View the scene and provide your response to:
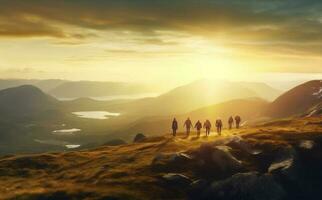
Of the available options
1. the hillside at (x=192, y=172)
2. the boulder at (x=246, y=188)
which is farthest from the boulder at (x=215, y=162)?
the boulder at (x=246, y=188)

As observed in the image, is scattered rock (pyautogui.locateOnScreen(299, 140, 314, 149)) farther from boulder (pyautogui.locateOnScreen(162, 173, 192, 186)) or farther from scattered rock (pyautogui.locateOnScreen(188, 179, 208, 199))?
boulder (pyautogui.locateOnScreen(162, 173, 192, 186))

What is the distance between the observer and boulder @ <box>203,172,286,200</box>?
8388 centimetres

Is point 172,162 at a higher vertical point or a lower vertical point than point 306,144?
lower

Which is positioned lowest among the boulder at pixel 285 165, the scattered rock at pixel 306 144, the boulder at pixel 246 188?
the boulder at pixel 246 188

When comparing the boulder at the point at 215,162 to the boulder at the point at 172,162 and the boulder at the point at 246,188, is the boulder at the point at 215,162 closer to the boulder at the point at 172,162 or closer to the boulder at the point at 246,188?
the boulder at the point at 172,162

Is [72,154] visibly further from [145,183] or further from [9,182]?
[145,183]

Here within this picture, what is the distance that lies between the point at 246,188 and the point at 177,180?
45.4 ft

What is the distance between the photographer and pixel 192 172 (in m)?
93.3

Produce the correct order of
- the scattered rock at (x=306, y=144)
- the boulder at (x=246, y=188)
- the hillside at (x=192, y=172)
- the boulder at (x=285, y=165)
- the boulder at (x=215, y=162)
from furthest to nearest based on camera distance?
the scattered rock at (x=306, y=144), the boulder at (x=215, y=162), the boulder at (x=285, y=165), the hillside at (x=192, y=172), the boulder at (x=246, y=188)

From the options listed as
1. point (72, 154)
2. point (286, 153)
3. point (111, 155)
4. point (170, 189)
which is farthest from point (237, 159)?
point (72, 154)

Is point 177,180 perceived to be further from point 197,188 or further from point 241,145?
point 241,145

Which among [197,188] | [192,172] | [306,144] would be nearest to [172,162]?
[192,172]

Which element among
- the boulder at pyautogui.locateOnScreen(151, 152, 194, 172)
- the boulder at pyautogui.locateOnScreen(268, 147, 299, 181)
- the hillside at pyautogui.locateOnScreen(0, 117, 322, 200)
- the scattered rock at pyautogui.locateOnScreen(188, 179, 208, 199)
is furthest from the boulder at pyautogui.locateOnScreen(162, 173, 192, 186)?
the boulder at pyautogui.locateOnScreen(268, 147, 299, 181)

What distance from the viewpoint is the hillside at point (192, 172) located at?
85.7 metres
